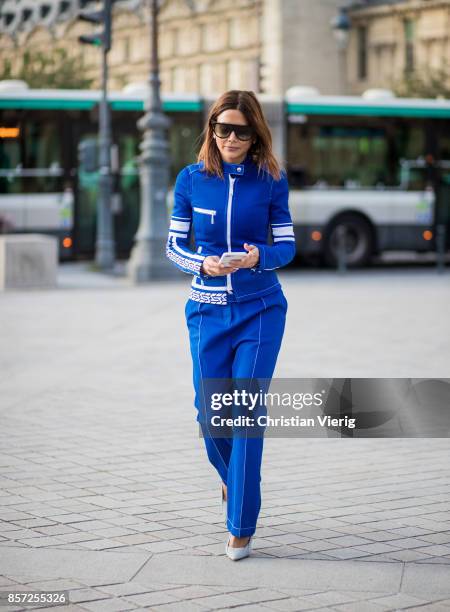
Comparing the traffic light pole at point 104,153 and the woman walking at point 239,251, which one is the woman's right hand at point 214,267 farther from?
the traffic light pole at point 104,153

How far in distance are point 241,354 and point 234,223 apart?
19.3 inches

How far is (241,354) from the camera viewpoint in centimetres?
519

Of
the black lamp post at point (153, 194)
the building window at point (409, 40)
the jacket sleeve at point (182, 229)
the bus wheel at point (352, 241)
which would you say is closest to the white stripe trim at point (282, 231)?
the jacket sleeve at point (182, 229)

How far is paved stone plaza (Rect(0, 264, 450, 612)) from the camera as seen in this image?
470 cm

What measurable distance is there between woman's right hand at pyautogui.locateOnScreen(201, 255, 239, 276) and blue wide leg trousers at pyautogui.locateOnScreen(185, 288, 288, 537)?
199mm

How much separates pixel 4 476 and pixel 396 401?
216 centimetres

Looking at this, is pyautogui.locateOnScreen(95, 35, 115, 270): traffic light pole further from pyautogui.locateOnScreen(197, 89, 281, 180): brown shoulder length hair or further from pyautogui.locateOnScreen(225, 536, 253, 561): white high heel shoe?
pyautogui.locateOnScreen(225, 536, 253, 561): white high heel shoe

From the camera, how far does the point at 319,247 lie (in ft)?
83.6

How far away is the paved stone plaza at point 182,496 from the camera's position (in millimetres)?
4695

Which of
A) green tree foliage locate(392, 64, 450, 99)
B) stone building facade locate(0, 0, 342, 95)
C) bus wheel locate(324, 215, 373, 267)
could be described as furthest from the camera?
stone building facade locate(0, 0, 342, 95)

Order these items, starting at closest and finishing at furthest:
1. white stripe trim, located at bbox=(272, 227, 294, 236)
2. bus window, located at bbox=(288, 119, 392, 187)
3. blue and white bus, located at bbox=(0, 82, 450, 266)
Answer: white stripe trim, located at bbox=(272, 227, 294, 236) < blue and white bus, located at bbox=(0, 82, 450, 266) < bus window, located at bbox=(288, 119, 392, 187)

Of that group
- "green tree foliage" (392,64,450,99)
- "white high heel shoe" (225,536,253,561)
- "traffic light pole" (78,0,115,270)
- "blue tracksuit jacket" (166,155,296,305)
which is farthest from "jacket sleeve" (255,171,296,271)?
"green tree foliage" (392,64,450,99)

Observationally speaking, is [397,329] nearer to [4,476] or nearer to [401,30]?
[4,476]

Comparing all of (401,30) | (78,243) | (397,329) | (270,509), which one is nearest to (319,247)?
(78,243)
